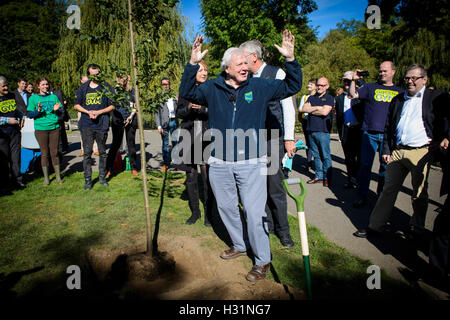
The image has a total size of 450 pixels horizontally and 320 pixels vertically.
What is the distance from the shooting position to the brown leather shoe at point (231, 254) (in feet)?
11.8

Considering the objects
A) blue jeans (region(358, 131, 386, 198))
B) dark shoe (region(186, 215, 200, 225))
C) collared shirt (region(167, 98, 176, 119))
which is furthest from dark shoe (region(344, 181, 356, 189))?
collared shirt (region(167, 98, 176, 119))

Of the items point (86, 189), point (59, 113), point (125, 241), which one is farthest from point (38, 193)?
point (125, 241)

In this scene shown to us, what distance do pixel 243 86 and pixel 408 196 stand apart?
4772 millimetres

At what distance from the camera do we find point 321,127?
22.4 feet

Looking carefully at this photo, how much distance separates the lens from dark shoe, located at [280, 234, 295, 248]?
152 inches

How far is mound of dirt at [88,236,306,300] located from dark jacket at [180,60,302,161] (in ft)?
4.22

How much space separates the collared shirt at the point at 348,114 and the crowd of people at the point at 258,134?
0.10m

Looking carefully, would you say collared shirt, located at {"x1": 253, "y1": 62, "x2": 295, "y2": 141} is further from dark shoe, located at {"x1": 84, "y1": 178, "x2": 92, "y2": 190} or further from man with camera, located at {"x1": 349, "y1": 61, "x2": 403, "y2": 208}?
dark shoe, located at {"x1": 84, "y1": 178, "x2": 92, "y2": 190}

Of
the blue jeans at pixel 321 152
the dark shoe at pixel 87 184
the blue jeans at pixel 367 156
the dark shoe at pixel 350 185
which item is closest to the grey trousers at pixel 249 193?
the blue jeans at pixel 367 156

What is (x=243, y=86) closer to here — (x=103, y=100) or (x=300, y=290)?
(x=300, y=290)

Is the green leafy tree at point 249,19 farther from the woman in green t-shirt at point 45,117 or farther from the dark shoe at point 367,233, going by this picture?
the dark shoe at point 367,233

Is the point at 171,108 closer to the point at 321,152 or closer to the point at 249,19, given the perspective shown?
the point at 321,152
